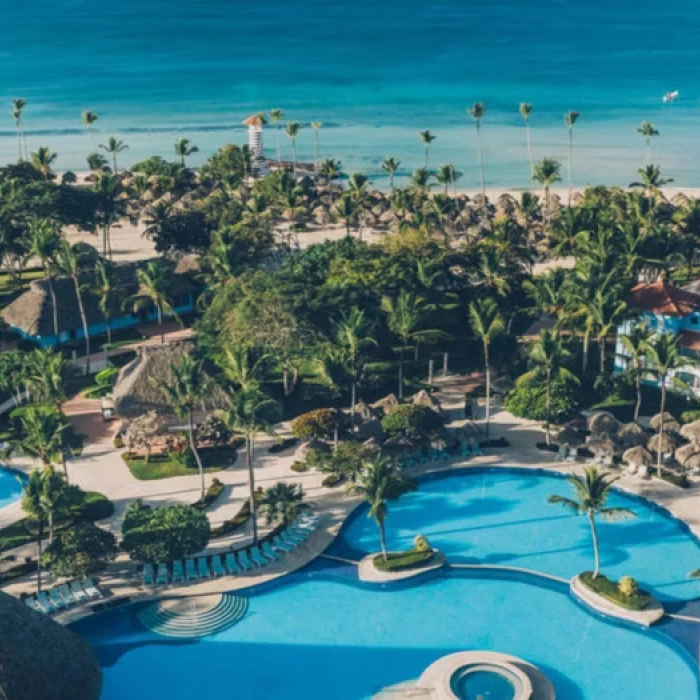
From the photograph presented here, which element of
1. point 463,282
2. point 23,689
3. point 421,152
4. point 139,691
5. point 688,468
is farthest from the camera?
point 421,152

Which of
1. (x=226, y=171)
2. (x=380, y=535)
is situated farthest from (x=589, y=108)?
(x=380, y=535)

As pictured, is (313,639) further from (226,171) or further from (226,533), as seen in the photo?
(226,171)

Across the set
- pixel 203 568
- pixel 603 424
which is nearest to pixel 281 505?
pixel 203 568

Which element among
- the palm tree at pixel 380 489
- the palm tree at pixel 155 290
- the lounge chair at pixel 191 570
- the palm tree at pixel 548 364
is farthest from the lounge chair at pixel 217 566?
the palm tree at pixel 155 290

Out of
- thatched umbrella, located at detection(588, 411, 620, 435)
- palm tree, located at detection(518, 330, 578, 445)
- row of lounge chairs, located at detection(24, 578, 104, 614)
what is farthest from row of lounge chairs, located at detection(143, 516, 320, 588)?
thatched umbrella, located at detection(588, 411, 620, 435)

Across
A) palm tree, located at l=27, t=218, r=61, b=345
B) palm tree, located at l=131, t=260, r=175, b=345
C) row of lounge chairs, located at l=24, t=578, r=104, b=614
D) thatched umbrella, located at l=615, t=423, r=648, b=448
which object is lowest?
row of lounge chairs, located at l=24, t=578, r=104, b=614

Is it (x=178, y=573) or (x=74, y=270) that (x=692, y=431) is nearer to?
(x=178, y=573)

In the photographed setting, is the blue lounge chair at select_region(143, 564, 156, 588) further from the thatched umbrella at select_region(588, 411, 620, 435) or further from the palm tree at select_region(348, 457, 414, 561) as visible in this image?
the thatched umbrella at select_region(588, 411, 620, 435)

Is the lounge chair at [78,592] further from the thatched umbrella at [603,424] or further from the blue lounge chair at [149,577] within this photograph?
the thatched umbrella at [603,424]
